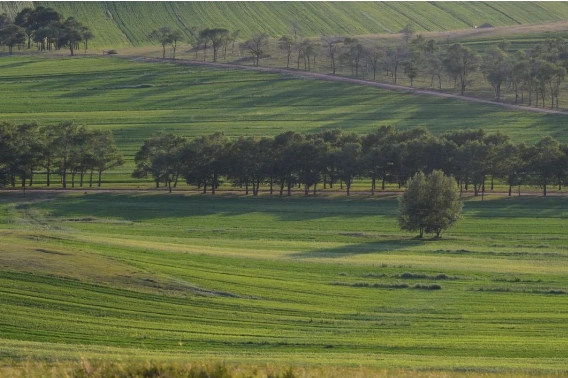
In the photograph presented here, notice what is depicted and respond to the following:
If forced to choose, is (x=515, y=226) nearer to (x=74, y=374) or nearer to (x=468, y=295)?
(x=468, y=295)

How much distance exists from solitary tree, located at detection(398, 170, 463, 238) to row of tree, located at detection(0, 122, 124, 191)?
4442cm

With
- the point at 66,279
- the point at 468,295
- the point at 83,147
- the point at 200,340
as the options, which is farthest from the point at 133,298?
the point at 83,147

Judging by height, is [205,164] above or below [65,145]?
below

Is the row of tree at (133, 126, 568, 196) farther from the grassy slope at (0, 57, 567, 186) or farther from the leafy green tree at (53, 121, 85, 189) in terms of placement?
the grassy slope at (0, 57, 567, 186)

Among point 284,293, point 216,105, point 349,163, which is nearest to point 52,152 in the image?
point 349,163

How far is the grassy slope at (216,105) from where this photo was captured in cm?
15612

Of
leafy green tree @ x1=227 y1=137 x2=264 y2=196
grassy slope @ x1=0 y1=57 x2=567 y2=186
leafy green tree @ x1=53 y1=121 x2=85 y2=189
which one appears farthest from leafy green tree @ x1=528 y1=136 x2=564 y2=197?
leafy green tree @ x1=53 y1=121 x2=85 y2=189

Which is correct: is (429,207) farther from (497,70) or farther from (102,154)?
(497,70)

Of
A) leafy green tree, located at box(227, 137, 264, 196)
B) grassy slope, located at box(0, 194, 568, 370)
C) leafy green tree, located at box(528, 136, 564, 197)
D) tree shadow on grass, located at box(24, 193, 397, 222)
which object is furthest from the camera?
leafy green tree, located at box(227, 137, 264, 196)

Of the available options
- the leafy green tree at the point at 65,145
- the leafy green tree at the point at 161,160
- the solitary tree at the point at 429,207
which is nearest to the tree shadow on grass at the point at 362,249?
the solitary tree at the point at 429,207

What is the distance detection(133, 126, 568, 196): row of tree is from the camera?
393ft

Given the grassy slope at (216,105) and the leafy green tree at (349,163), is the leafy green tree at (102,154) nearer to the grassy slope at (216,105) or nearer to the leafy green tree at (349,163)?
the grassy slope at (216,105)

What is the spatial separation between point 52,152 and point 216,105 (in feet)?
176

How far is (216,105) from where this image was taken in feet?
570
